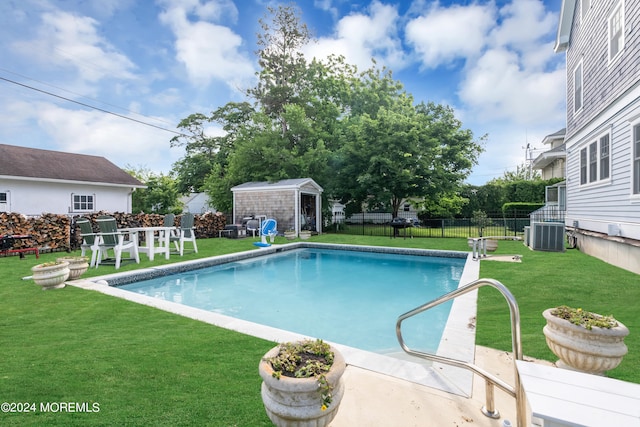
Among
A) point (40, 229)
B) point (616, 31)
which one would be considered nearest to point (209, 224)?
point (40, 229)

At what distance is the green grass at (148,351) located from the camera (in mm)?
2168

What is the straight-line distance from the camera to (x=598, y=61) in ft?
26.7

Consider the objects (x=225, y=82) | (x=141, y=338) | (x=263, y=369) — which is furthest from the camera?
(x=225, y=82)

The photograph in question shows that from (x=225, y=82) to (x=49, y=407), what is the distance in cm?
2743

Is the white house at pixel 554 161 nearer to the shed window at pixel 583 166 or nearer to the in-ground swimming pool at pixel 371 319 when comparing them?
the shed window at pixel 583 166

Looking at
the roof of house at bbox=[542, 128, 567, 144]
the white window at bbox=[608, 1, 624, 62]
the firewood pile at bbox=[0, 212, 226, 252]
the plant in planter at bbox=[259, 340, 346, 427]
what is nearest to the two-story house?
the white window at bbox=[608, 1, 624, 62]

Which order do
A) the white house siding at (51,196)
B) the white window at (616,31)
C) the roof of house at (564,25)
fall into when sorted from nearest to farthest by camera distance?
the white window at (616,31) → the roof of house at (564,25) → the white house siding at (51,196)

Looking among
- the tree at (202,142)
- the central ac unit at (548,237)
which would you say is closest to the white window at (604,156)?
the central ac unit at (548,237)

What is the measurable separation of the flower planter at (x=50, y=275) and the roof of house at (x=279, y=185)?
424 inches

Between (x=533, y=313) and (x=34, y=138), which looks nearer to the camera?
(x=533, y=313)

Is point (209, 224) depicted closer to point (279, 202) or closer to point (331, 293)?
point (279, 202)

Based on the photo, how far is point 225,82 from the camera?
26.1 meters

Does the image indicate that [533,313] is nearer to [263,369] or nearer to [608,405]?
[608,405]

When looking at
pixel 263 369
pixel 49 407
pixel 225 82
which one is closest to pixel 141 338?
pixel 49 407
